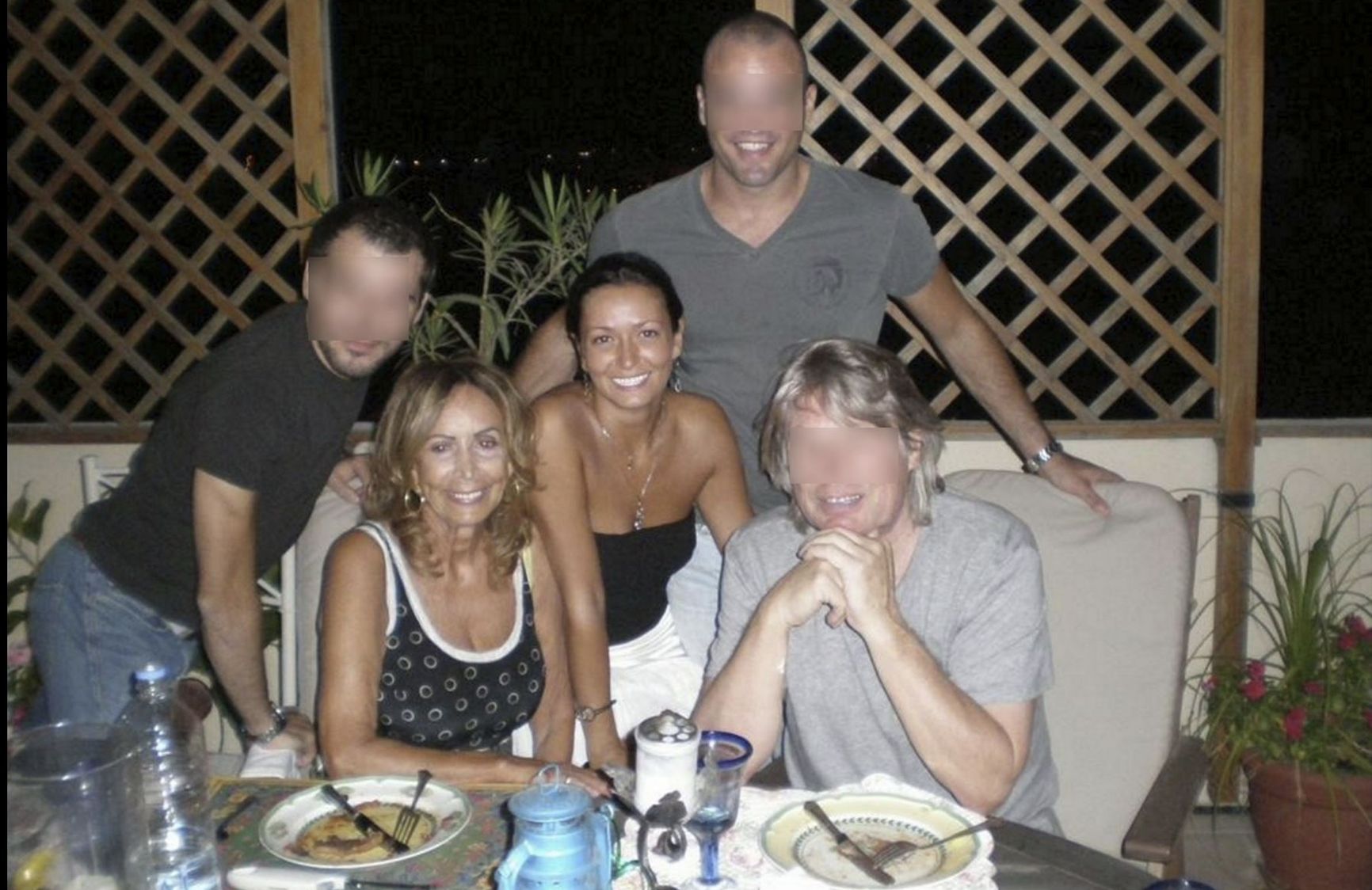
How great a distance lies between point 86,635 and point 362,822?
39.1 inches

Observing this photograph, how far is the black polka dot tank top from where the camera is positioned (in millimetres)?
1761

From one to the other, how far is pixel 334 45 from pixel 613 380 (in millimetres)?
1792

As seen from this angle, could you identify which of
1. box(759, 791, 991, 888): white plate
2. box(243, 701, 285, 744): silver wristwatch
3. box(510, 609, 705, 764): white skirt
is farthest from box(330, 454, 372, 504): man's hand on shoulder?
box(759, 791, 991, 888): white plate

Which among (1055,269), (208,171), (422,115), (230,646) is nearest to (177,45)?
(208,171)

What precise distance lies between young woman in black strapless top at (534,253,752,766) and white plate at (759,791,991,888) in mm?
788

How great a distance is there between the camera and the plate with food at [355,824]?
1.25 meters

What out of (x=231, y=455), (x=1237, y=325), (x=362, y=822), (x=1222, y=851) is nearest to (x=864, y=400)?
(x=362, y=822)

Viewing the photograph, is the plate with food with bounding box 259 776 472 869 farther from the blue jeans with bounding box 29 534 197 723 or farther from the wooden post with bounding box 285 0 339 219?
the wooden post with bounding box 285 0 339 219

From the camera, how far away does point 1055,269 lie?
396 inches

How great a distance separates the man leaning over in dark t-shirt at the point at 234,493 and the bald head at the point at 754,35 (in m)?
0.79

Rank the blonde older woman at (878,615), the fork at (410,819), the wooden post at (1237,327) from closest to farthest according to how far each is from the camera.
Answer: the fork at (410,819), the blonde older woman at (878,615), the wooden post at (1237,327)

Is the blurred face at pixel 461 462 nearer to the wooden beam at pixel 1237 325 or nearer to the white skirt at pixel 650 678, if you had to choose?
the white skirt at pixel 650 678

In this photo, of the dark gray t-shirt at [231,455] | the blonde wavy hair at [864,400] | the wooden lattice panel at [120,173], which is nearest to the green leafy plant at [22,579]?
the wooden lattice panel at [120,173]

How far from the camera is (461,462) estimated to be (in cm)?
183
